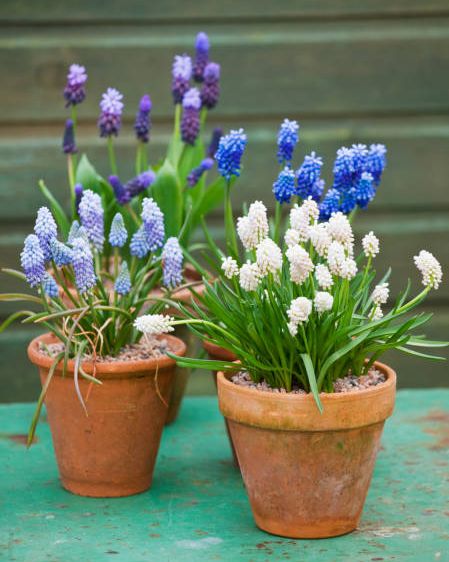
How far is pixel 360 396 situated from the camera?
1939mm

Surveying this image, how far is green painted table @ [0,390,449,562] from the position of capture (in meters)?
1.95

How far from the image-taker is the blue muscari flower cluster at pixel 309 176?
A: 6.85 ft

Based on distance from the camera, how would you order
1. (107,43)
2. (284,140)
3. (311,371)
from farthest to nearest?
(107,43), (284,140), (311,371)

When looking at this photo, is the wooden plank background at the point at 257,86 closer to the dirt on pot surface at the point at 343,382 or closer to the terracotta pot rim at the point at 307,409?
the dirt on pot surface at the point at 343,382

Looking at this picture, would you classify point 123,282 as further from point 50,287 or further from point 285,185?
point 285,185

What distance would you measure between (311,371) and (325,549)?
0.32 meters

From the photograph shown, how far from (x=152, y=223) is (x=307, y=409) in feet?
1.70

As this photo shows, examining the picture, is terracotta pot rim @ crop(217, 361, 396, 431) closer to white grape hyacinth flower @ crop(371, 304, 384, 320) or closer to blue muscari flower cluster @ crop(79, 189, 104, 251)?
white grape hyacinth flower @ crop(371, 304, 384, 320)

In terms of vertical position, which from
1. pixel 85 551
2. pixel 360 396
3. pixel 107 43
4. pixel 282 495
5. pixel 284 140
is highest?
pixel 107 43

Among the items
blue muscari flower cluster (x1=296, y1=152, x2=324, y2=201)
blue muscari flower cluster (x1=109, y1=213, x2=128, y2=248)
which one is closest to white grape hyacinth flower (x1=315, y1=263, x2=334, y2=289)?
blue muscari flower cluster (x1=296, y1=152, x2=324, y2=201)

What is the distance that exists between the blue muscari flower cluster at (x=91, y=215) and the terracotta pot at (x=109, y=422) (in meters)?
0.26

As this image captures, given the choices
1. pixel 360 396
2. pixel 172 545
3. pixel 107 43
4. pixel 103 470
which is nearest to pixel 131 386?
pixel 103 470

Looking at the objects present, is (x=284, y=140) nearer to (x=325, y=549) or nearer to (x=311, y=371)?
(x=311, y=371)

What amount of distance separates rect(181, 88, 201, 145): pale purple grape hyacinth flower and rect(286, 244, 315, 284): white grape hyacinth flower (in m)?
0.81
